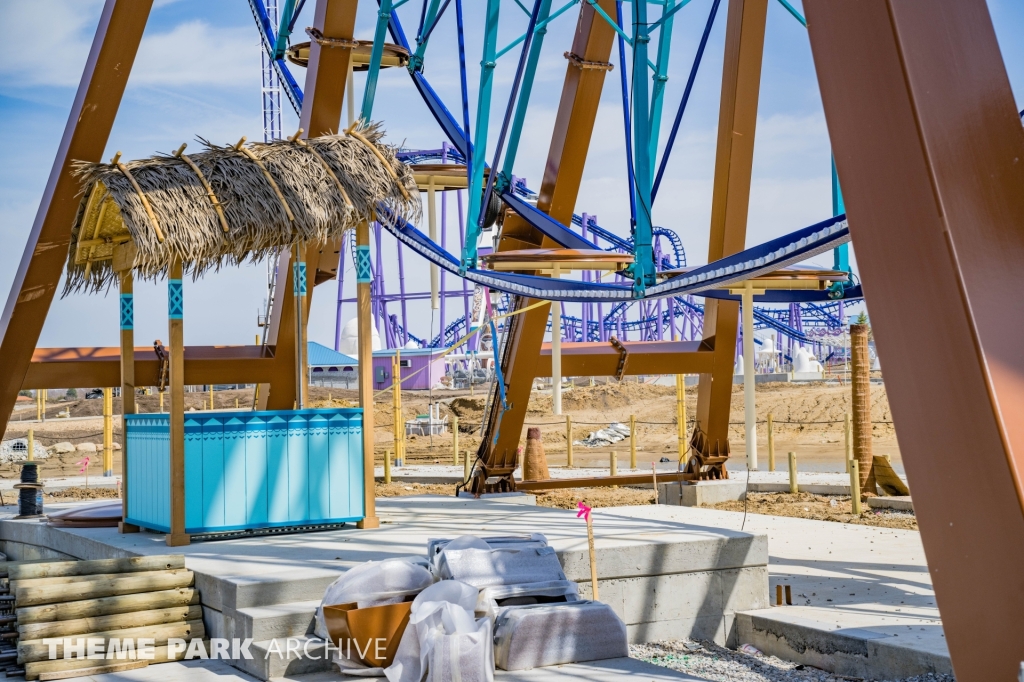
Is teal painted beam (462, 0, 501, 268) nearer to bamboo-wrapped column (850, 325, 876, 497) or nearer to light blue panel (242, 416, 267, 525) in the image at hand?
light blue panel (242, 416, 267, 525)

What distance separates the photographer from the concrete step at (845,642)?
5.54 meters

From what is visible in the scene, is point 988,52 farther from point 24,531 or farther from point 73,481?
point 73,481

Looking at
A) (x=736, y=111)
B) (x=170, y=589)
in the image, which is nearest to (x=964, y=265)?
(x=170, y=589)

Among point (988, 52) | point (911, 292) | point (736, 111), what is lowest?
point (911, 292)

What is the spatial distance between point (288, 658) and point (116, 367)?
6232 millimetres

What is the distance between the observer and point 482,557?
543 centimetres

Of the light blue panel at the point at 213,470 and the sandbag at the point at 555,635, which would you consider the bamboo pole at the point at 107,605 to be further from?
the sandbag at the point at 555,635

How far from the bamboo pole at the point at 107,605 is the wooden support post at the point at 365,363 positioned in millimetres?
2217

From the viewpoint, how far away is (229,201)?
24.4ft

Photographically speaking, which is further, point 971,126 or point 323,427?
point 323,427

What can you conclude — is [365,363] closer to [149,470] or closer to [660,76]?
[149,470]

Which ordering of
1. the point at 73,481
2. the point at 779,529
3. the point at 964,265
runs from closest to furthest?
1. the point at 964,265
2. the point at 779,529
3. the point at 73,481

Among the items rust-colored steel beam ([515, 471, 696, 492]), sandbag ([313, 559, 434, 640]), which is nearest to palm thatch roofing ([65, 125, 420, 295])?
sandbag ([313, 559, 434, 640])

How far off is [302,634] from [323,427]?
2.88 m
